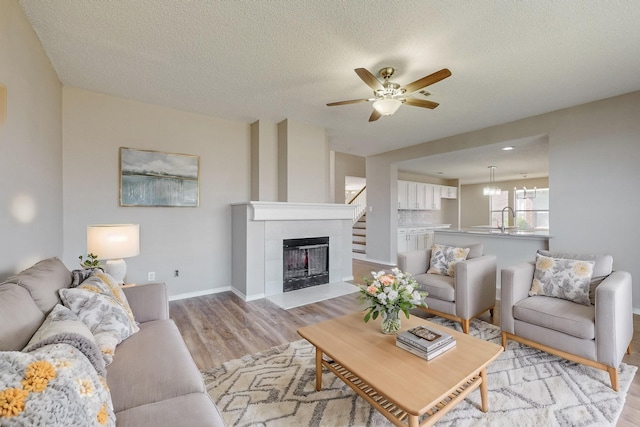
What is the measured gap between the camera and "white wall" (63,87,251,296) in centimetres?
328

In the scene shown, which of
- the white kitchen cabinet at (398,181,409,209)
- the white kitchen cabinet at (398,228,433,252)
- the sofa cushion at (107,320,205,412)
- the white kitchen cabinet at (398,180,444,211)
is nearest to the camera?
the sofa cushion at (107,320,205,412)

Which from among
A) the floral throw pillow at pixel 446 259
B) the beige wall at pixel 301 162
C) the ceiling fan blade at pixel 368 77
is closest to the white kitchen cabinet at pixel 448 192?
the beige wall at pixel 301 162

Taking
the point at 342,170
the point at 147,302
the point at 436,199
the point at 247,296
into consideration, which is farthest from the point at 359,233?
the point at 147,302

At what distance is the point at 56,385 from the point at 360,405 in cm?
153

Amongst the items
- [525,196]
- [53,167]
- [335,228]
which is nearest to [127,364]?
[53,167]

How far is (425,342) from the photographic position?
1.60 m

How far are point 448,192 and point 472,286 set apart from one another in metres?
6.88

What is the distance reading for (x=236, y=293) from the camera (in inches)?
164

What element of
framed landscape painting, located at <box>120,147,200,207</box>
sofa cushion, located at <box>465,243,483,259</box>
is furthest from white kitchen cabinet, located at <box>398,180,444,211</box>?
framed landscape painting, located at <box>120,147,200,207</box>

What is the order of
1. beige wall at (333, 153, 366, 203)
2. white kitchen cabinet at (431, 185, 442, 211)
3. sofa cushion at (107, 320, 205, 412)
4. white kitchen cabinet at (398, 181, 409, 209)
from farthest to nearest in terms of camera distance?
white kitchen cabinet at (431, 185, 442, 211), beige wall at (333, 153, 366, 203), white kitchen cabinet at (398, 181, 409, 209), sofa cushion at (107, 320, 205, 412)

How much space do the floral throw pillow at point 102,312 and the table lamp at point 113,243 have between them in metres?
0.73

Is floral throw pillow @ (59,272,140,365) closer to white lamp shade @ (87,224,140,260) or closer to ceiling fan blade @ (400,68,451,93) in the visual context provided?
white lamp shade @ (87,224,140,260)

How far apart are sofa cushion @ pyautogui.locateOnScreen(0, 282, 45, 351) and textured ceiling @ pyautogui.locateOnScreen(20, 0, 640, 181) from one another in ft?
6.20

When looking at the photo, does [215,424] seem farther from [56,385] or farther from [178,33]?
[178,33]
